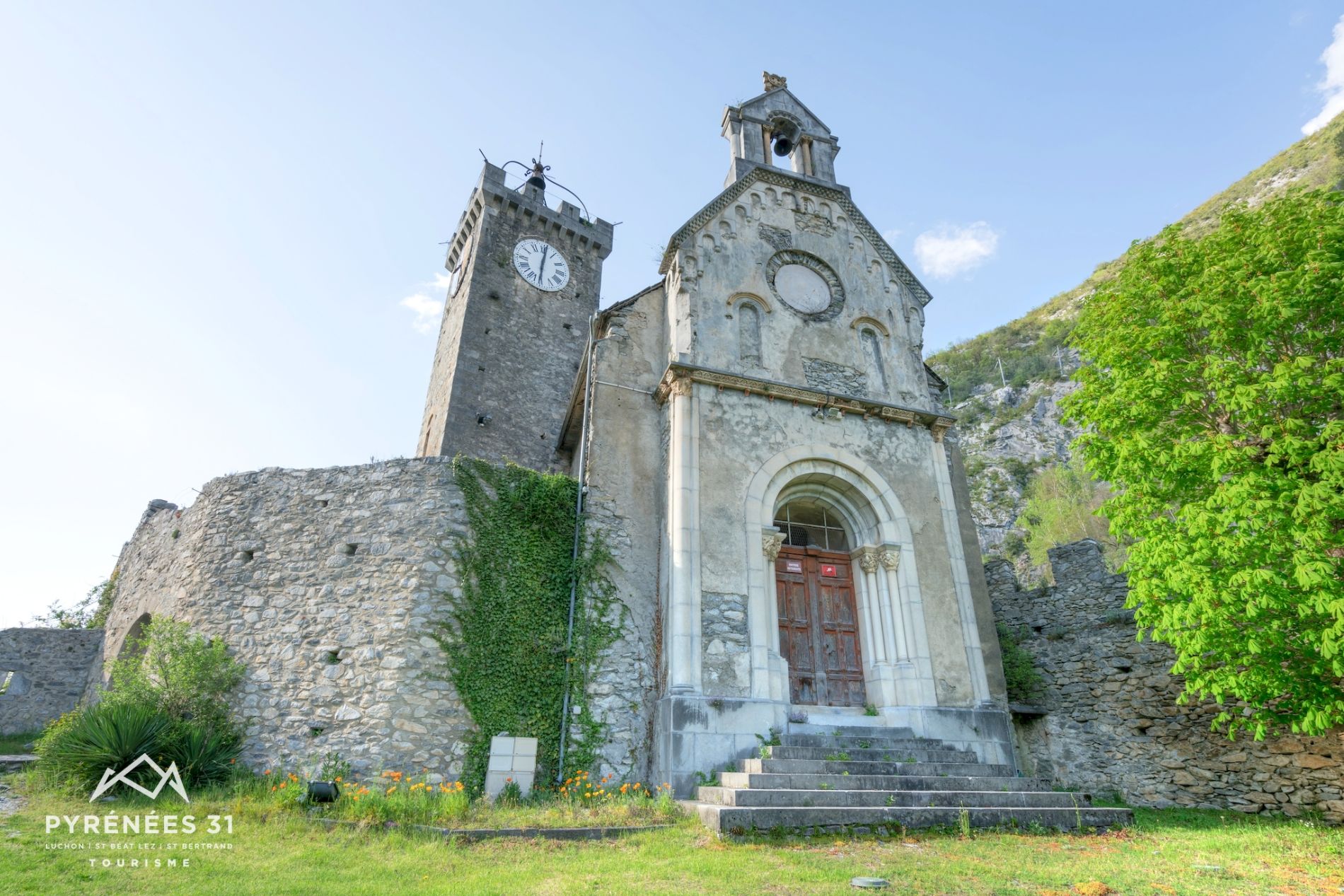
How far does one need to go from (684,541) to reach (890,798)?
174 inches

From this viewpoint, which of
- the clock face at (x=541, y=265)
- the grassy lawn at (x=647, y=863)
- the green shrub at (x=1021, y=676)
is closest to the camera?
the grassy lawn at (x=647, y=863)

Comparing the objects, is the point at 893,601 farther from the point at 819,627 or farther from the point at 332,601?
the point at 332,601

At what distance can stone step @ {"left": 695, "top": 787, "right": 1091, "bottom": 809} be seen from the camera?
7752mm

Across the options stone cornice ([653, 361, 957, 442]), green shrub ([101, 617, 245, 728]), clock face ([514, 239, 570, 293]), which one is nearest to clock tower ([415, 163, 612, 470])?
clock face ([514, 239, 570, 293])

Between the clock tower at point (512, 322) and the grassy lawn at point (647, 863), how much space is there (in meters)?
15.7

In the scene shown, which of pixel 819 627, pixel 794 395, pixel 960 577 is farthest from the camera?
pixel 794 395

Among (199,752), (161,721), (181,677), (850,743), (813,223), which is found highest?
(813,223)

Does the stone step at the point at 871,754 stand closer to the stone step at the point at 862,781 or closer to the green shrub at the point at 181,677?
the stone step at the point at 862,781

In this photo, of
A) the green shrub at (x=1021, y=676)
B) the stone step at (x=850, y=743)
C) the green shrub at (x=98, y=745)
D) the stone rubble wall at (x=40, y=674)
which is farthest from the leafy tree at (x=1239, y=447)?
the stone rubble wall at (x=40, y=674)

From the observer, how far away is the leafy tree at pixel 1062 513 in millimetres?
35906

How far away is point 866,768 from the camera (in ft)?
29.8

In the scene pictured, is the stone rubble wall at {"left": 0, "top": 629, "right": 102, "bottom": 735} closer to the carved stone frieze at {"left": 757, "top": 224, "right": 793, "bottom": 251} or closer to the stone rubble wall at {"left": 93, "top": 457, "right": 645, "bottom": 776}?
the stone rubble wall at {"left": 93, "top": 457, "right": 645, "bottom": 776}

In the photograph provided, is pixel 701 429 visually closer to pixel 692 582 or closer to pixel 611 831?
pixel 692 582

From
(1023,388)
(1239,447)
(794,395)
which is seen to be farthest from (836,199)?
(1023,388)
